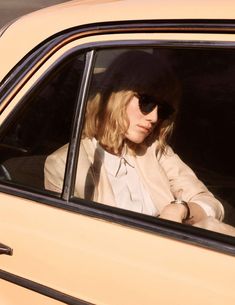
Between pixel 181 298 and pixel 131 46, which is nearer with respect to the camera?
pixel 181 298

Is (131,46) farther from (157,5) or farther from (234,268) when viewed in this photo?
(234,268)

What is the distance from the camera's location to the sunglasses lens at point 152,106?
2.52 metres

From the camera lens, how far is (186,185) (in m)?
2.62

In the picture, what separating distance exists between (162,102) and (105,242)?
635 millimetres

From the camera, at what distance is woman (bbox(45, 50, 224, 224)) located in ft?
7.68

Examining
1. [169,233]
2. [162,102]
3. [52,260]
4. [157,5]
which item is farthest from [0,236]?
[157,5]

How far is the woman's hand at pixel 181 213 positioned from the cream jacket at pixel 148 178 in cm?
3

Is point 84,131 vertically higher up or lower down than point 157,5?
lower down

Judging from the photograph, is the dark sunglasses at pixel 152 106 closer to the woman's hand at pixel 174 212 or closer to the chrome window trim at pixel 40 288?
the woman's hand at pixel 174 212

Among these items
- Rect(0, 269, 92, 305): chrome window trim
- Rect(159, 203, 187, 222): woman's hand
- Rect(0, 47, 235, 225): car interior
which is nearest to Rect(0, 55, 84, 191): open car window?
Rect(0, 47, 235, 225): car interior

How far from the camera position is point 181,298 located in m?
2.00

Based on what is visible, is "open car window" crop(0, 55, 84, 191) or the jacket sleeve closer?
"open car window" crop(0, 55, 84, 191)

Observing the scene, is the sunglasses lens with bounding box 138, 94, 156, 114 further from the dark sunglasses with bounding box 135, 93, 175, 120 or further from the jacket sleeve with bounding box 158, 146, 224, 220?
the jacket sleeve with bounding box 158, 146, 224, 220

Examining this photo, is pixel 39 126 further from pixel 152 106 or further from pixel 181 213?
pixel 181 213
